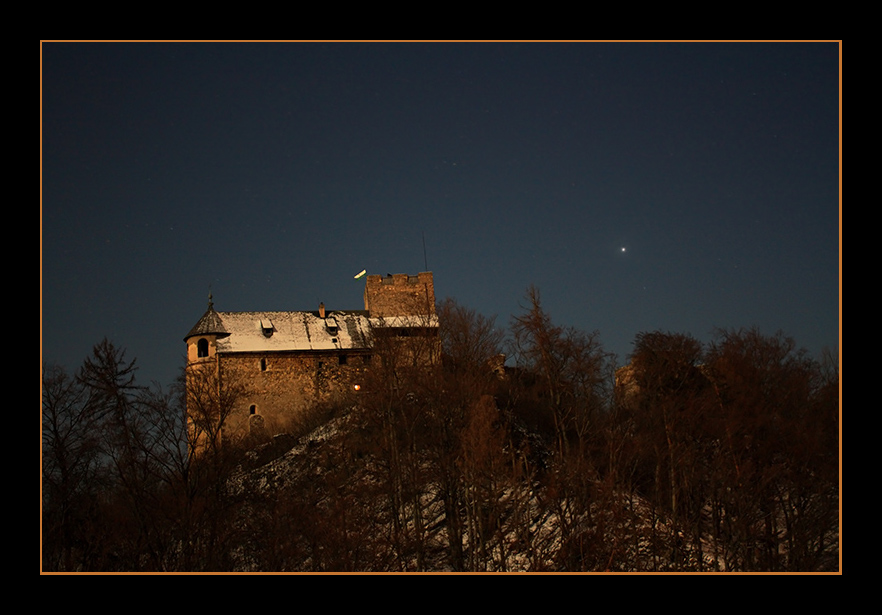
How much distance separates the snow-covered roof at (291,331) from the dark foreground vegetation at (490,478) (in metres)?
10.4

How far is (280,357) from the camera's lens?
152 ft

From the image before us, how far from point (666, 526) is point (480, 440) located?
24.7 feet

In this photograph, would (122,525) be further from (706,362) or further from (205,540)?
(706,362)

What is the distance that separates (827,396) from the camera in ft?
104

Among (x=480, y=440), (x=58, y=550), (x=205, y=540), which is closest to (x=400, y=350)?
(x=480, y=440)

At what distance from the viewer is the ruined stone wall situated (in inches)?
2010

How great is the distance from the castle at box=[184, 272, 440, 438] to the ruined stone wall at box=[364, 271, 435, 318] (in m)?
0.71

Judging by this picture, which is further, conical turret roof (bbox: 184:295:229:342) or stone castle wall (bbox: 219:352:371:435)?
conical turret roof (bbox: 184:295:229:342)

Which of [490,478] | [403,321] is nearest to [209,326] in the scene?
[403,321]

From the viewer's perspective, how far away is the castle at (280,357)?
44781 mm

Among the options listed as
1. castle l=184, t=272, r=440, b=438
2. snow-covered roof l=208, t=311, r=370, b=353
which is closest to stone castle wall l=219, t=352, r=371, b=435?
castle l=184, t=272, r=440, b=438

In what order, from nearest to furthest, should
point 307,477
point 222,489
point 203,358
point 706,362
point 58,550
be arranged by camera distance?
point 58,550 < point 222,489 < point 307,477 < point 706,362 < point 203,358

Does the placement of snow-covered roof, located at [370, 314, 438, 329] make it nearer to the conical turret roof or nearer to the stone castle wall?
the stone castle wall

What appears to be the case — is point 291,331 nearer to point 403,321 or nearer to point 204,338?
point 204,338
